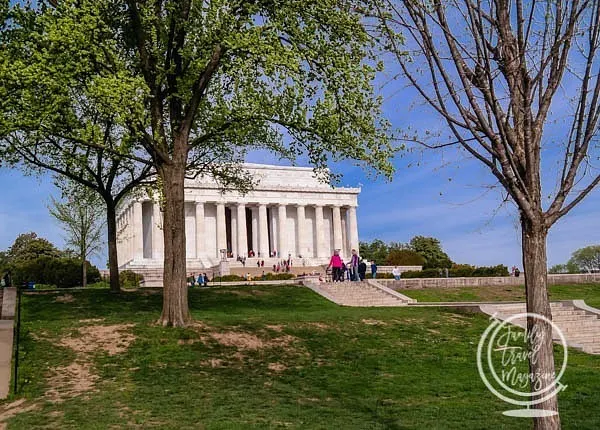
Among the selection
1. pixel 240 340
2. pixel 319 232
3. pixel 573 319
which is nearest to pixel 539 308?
pixel 240 340

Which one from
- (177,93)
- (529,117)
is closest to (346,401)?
(529,117)

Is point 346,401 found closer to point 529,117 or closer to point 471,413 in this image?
point 471,413

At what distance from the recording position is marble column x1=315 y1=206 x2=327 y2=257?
84.2 meters

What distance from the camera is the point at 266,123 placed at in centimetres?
2039

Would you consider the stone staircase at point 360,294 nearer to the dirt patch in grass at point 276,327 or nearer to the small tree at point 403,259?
the dirt patch in grass at point 276,327

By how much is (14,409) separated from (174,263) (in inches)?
258

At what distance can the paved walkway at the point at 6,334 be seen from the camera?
13086 millimetres

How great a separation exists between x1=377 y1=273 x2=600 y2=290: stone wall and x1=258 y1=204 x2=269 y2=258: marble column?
45.1 meters

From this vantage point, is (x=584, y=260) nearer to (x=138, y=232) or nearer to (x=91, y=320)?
(x=138, y=232)

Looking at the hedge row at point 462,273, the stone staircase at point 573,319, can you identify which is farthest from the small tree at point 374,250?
the stone staircase at point 573,319

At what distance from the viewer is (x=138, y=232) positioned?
7581 cm

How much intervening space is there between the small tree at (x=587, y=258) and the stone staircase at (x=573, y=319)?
3804 inches

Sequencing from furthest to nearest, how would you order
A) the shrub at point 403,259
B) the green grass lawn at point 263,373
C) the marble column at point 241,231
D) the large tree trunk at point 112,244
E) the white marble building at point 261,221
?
1. the marble column at point 241,231
2. the white marble building at point 261,221
3. the shrub at point 403,259
4. the large tree trunk at point 112,244
5. the green grass lawn at point 263,373

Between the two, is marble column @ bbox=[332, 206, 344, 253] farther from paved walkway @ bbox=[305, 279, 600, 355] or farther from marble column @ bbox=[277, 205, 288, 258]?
paved walkway @ bbox=[305, 279, 600, 355]
